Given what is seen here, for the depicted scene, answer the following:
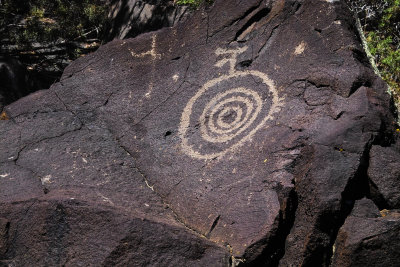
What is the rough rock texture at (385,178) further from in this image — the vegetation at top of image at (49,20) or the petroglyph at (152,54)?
the vegetation at top of image at (49,20)

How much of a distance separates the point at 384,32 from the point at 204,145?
2911 mm

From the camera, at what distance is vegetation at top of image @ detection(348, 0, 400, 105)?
4.48 meters

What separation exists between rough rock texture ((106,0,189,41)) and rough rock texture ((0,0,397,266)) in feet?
6.34

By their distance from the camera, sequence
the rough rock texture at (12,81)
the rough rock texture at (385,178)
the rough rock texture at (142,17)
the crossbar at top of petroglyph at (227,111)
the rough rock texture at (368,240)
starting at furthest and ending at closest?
1. the rough rock texture at (142,17)
2. the rough rock texture at (12,81)
3. the crossbar at top of petroglyph at (227,111)
4. the rough rock texture at (385,178)
5. the rough rock texture at (368,240)

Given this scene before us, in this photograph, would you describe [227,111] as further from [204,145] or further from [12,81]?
[12,81]

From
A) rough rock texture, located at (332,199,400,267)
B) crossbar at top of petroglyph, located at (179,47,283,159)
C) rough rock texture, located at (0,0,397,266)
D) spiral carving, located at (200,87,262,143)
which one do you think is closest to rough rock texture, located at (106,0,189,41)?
rough rock texture, located at (0,0,397,266)

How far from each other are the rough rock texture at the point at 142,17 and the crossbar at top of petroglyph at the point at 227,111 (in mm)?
2406

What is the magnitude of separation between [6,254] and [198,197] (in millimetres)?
1046

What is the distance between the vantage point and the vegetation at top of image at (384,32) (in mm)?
4477

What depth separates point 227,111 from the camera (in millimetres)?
3113

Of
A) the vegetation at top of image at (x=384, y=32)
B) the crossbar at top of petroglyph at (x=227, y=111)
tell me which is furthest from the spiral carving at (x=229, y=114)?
the vegetation at top of image at (x=384, y=32)

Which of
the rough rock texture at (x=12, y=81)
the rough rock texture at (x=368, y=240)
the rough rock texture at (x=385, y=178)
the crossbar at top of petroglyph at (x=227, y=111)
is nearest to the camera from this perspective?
the rough rock texture at (x=368, y=240)

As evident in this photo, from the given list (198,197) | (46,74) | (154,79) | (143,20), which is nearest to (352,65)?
(198,197)

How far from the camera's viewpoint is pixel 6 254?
8.01 ft
